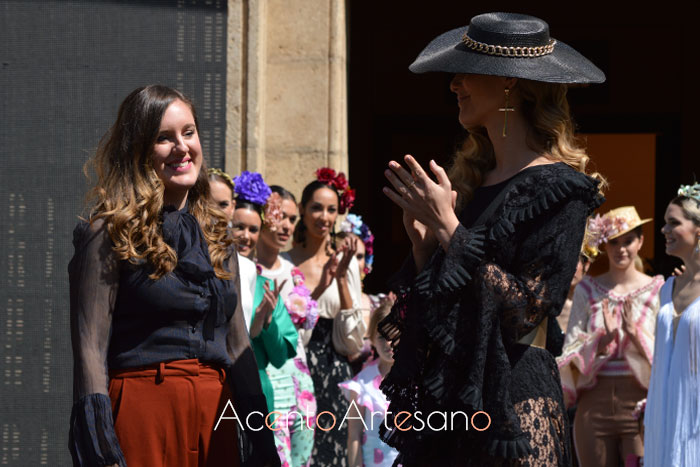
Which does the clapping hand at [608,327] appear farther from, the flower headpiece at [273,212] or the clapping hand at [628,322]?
the flower headpiece at [273,212]

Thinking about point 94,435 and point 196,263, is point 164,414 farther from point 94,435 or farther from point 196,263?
point 196,263

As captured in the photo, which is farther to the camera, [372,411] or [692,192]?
[692,192]

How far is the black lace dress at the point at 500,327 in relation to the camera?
9.09 ft

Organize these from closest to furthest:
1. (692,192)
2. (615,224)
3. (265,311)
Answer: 1. (265,311)
2. (692,192)
3. (615,224)

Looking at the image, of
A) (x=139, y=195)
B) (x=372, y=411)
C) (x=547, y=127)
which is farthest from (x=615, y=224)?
(x=139, y=195)

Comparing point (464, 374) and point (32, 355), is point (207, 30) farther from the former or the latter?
point (464, 374)

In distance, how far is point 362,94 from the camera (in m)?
11.6

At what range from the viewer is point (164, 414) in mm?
2875

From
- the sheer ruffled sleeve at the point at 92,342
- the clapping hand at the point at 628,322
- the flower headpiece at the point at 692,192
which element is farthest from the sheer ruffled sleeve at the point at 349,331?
the sheer ruffled sleeve at the point at 92,342

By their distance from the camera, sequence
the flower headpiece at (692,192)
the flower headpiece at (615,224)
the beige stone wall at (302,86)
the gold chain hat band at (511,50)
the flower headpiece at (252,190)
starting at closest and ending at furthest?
the gold chain hat band at (511,50) → the flower headpiece at (692,192) → the flower headpiece at (252,190) → the flower headpiece at (615,224) → the beige stone wall at (302,86)

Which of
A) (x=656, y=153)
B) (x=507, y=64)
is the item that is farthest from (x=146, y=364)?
(x=656, y=153)

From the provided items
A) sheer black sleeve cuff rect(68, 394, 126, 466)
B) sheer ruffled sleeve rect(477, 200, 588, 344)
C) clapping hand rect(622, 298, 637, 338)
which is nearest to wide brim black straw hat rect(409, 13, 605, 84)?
sheer ruffled sleeve rect(477, 200, 588, 344)

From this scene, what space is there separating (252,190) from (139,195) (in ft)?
9.89

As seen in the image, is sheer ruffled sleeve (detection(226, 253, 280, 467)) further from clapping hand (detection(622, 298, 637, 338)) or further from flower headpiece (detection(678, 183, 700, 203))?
clapping hand (detection(622, 298, 637, 338))
